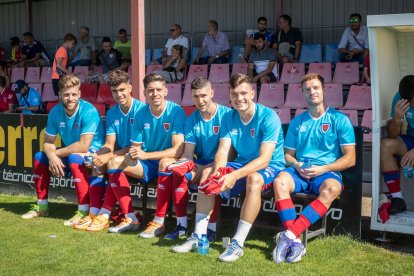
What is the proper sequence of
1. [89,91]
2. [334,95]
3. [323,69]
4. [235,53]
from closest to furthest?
[334,95], [323,69], [235,53], [89,91]

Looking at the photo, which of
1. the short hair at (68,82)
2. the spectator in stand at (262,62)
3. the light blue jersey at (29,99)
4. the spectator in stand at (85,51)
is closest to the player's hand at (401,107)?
the short hair at (68,82)

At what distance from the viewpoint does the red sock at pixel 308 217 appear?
5.01 meters

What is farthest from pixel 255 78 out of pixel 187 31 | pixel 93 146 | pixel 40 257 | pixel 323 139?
pixel 40 257

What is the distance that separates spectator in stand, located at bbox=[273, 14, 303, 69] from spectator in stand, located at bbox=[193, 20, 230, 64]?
1377 mm

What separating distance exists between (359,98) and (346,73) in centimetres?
77

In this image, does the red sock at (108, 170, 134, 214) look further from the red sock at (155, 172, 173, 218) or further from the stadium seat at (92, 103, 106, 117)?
the stadium seat at (92, 103, 106, 117)

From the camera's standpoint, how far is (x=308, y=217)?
5.05 m

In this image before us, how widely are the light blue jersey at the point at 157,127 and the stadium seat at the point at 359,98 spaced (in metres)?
4.75

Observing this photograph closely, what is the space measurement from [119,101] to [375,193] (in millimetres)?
2637

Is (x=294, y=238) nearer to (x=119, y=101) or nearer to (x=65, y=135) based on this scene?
(x=119, y=101)

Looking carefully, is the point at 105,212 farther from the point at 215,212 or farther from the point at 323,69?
the point at 323,69

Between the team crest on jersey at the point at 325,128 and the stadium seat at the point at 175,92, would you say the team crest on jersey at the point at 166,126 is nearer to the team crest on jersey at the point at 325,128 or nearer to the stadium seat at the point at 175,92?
the team crest on jersey at the point at 325,128

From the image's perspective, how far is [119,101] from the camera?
6.36 metres

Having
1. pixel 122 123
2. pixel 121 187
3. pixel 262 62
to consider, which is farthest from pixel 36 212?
pixel 262 62
